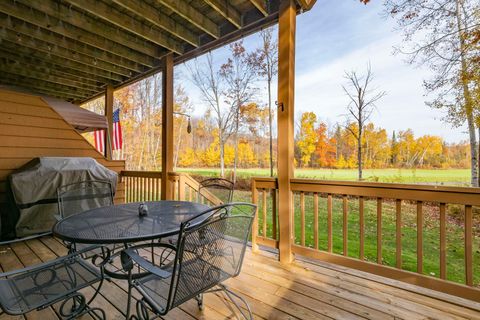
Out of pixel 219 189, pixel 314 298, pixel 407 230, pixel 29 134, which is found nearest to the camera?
pixel 314 298

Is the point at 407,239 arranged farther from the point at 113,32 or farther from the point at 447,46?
the point at 113,32

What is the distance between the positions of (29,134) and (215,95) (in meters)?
6.70

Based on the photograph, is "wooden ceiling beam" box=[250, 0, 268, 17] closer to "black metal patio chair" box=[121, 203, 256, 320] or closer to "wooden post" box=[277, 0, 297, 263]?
"wooden post" box=[277, 0, 297, 263]

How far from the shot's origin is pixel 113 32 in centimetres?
367

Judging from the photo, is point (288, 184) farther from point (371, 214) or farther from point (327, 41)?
point (327, 41)

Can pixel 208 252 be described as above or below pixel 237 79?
below

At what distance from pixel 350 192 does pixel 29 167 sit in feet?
14.5

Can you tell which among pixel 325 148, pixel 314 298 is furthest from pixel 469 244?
pixel 325 148

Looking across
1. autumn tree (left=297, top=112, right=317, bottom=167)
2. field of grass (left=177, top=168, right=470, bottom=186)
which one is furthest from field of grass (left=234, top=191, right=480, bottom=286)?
autumn tree (left=297, top=112, right=317, bottom=167)

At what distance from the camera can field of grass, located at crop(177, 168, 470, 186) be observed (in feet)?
16.7

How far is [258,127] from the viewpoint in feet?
28.9

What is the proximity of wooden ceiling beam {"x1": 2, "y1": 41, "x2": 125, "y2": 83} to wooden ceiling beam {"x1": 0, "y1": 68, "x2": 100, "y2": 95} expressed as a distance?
3.23 ft

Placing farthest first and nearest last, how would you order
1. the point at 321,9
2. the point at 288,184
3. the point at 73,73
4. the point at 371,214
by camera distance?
1. the point at 371,214
2. the point at 321,9
3. the point at 73,73
4. the point at 288,184

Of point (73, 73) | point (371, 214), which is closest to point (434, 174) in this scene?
point (371, 214)
